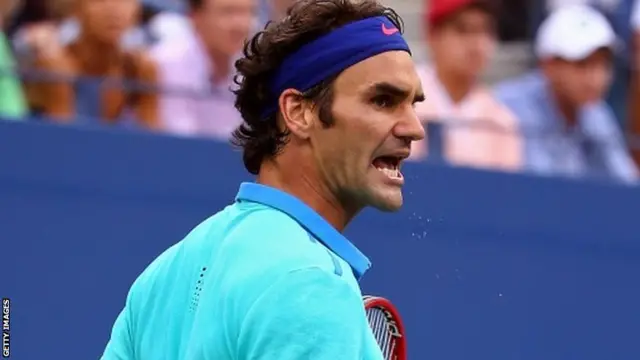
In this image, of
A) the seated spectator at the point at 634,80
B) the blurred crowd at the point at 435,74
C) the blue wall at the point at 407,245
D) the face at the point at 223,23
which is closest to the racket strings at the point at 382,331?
the blue wall at the point at 407,245

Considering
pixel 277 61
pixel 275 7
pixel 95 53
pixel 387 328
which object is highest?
pixel 277 61

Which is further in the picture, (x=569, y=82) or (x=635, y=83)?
(x=635, y=83)

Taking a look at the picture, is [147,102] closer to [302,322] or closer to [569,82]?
[569,82]

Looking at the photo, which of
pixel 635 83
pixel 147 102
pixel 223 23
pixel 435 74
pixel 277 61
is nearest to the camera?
pixel 277 61

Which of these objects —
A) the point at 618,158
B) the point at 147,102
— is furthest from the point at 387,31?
the point at 618,158

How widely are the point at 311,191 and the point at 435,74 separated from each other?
444 cm

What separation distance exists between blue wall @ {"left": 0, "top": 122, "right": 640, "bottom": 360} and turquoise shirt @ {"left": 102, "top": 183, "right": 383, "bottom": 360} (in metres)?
2.68

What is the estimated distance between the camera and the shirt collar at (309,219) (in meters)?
2.70

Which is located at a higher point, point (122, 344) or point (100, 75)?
point (122, 344)

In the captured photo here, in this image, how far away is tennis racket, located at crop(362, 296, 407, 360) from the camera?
291cm

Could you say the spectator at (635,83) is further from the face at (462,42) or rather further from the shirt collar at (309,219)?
the shirt collar at (309,219)

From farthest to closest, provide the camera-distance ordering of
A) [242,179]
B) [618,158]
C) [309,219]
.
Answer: [618,158]
[242,179]
[309,219]

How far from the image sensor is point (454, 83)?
283 inches

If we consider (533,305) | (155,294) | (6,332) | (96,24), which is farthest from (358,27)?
(96,24)
